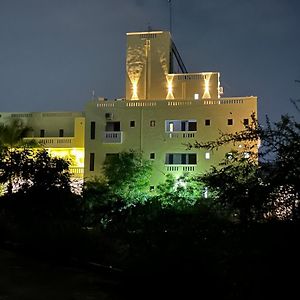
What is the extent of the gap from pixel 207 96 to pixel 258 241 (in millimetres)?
30811

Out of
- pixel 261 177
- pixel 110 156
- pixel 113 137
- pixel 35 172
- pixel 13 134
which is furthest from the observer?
pixel 13 134

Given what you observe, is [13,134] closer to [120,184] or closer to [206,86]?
[120,184]

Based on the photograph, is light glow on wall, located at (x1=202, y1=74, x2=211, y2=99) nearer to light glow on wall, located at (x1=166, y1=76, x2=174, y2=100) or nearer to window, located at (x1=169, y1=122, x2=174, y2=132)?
light glow on wall, located at (x1=166, y1=76, x2=174, y2=100)

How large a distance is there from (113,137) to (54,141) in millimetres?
5144

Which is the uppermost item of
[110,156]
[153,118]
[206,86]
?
[206,86]

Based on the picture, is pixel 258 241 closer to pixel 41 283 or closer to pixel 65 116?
pixel 41 283

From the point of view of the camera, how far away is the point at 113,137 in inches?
1420

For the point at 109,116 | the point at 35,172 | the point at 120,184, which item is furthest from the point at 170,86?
the point at 35,172

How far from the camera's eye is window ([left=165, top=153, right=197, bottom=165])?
3462cm

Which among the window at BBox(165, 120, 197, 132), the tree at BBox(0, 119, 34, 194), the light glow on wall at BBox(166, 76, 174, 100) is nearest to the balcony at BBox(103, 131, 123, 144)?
the window at BBox(165, 120, 197, 132)

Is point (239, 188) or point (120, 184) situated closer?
point (239, 188)

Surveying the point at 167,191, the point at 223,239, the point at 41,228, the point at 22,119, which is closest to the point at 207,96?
the point at 167,191

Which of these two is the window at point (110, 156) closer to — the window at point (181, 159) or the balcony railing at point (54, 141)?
the window at point (181, 159)

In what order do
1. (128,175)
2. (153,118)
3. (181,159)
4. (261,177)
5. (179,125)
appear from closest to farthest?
1. (261,177)
2. (128,175)
3. (181,159)
4. (179,125)
5. (153,118)
